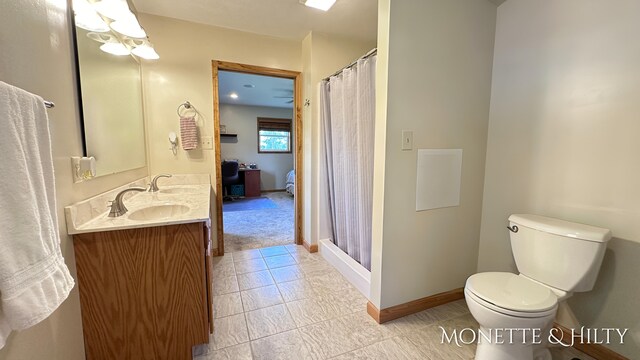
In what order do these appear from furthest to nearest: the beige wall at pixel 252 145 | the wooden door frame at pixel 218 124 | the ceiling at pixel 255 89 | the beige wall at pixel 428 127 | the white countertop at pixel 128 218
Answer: the beige wall at pixel 252 145
the ceiling at pixel 255 89
the wooden door frame at pixel 218 124
the beige wall at pixel 428 127
the white countertop at pixel 128 218

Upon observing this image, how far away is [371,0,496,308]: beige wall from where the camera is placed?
1571 mm

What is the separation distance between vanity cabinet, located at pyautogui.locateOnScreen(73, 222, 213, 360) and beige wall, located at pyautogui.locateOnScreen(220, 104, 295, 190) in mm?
5064

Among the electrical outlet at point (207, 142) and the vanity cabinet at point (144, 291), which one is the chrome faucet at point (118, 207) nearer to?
the vanity cabinet at point (144, 291)

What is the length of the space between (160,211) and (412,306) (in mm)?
1824

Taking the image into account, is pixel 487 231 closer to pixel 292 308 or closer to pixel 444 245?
pixel 444 245

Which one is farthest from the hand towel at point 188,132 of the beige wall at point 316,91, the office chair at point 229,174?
the office chair at point 229,174

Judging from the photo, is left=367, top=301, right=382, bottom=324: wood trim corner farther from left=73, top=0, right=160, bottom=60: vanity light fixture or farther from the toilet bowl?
left=73, top=0, right=160, bottom=60: vanity light fixture

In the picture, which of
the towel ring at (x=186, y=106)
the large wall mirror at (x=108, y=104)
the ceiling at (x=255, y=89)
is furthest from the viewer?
the ceiling at (x=255, y=89)

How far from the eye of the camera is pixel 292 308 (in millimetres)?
1850

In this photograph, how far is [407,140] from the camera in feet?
5.33

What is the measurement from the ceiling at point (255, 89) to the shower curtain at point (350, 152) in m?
1.59

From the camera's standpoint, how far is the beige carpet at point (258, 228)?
313 cm

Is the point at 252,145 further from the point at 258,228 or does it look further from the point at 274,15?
the point at 274,15

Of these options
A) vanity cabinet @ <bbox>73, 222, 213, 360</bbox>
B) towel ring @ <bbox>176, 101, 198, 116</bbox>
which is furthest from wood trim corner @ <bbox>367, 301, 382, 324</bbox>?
towel ring @ <bbox>176, 101, 198, 116</bbox>
